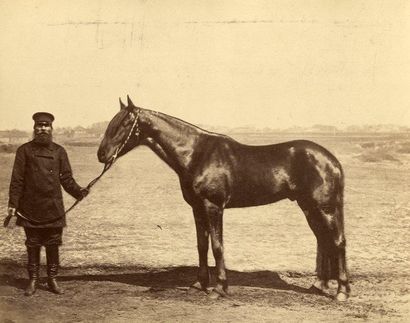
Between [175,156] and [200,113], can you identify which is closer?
[175,156]

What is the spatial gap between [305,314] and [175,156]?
1.42m

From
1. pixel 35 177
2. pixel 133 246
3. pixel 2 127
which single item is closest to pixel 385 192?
Answer: pixel 133 246

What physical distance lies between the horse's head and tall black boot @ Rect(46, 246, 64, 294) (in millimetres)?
738

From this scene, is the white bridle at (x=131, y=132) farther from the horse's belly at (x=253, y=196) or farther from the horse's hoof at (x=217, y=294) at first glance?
the horse's hoof at (x=217, y=294)

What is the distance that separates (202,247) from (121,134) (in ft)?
3.26

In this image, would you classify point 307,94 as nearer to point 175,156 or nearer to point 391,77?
point 391,77

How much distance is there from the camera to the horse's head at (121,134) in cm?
371

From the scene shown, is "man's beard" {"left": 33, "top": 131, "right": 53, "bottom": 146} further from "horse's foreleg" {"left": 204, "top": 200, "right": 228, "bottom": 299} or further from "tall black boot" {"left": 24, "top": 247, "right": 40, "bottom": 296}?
"horse's foreleg" {"left": 204, "top": 200, "right": 228, "bottom": 299}

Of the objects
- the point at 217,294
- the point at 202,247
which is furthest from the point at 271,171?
the point at 217,294

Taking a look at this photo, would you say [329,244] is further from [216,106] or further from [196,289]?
[216,106]

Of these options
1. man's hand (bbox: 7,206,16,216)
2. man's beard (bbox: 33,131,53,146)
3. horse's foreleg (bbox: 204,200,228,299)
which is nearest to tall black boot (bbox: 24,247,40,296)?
man's hand (bbox: 7,206,16,216)

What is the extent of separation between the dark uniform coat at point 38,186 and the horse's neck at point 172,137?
0.67 meters

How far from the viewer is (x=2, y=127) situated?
427 centimetres

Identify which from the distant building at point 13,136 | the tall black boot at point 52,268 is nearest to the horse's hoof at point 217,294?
the tall black boot at point 52,268
